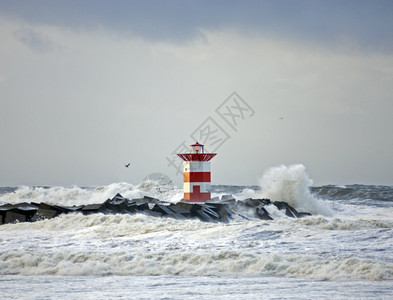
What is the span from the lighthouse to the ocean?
353 centimetres

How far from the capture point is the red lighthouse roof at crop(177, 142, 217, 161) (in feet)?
44.4

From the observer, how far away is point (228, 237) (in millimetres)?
8125

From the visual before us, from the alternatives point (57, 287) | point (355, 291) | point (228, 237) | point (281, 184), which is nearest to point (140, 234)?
point (228, 237)

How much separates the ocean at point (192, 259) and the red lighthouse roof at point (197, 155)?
3.60m

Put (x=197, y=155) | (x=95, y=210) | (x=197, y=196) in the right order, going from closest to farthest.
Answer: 1. (x=95, y=210)
2. (x=197, y=155)
3. (x=197, y=196)

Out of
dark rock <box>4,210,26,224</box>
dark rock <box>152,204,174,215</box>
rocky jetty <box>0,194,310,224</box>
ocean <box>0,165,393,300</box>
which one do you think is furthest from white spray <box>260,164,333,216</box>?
dark rock <box>4,210,26,224</box>

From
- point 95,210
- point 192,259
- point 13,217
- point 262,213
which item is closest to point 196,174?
point 262,213

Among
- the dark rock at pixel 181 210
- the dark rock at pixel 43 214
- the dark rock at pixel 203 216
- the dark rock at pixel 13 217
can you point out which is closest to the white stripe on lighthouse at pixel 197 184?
the dark rock at pixel 181 210

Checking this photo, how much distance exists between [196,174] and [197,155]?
1.57 feet

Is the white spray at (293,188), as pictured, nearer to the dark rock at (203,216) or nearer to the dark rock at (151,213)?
the dark rock at (203,216)

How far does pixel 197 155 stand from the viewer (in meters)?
13.5

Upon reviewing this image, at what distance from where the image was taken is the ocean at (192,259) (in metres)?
5.35

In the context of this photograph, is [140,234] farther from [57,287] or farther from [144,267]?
[57,287]

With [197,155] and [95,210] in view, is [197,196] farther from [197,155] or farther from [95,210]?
[95,210]
